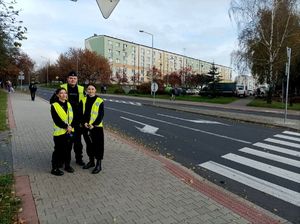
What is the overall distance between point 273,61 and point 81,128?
29.5 m

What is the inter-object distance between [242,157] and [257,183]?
86.1 inches

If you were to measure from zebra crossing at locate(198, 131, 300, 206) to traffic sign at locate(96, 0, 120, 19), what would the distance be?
406cm

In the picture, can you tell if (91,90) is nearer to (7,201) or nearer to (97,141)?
(97,141)

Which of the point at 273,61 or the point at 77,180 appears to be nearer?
the point at 77,180

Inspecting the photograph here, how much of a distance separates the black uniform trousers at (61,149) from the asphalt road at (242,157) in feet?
9.13

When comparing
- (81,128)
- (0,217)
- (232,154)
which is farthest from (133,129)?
(0,217)

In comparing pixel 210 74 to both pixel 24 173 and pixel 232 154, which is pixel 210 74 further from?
pixel 24 173

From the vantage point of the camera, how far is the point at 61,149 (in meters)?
6.38

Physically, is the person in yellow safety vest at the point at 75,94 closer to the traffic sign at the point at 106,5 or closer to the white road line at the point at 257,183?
the traffic sign at the point at 106,5

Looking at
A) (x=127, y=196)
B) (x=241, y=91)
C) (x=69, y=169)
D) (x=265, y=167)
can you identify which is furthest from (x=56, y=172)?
(x=241, y=91)

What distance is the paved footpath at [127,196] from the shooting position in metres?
4.45

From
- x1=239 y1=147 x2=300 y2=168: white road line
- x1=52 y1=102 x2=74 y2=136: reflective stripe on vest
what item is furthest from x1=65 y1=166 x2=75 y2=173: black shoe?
x1=239 y1=147 x2=300 y2=168: white road line

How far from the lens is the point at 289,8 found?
32.6 m

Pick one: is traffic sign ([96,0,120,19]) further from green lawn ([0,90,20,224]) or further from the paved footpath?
green lawn ([0,90,20,224])
